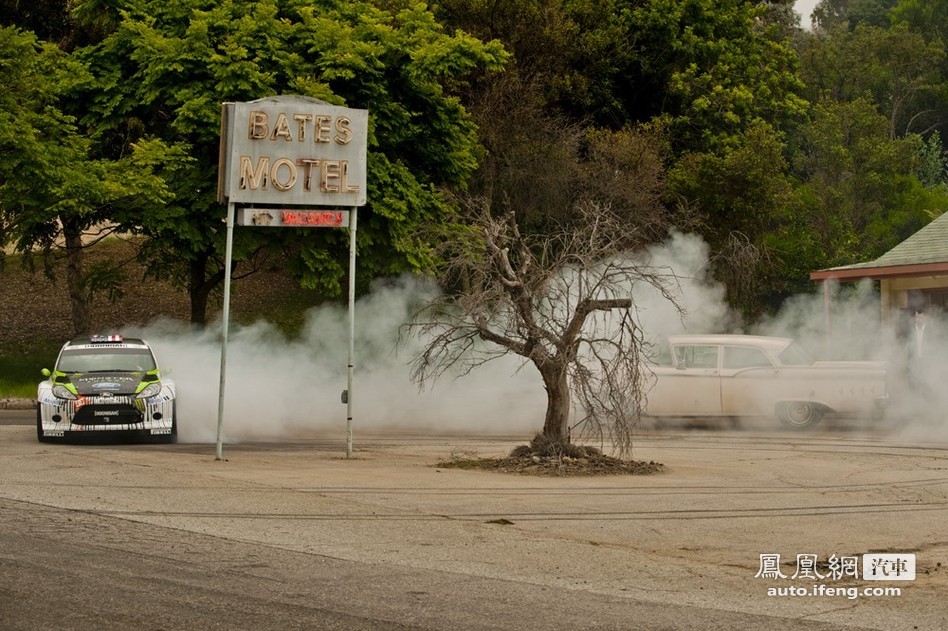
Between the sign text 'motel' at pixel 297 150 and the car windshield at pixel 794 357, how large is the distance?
919 cm

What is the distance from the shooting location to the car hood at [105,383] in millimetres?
18391

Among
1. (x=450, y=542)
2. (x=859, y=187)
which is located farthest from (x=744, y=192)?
(x=450, y=542)

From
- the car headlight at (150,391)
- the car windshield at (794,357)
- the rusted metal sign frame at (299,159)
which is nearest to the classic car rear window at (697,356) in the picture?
the car windshield at (794,357)

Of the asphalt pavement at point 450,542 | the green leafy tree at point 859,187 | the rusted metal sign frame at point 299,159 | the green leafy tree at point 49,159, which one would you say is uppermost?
the green leafy tree at point 859,187

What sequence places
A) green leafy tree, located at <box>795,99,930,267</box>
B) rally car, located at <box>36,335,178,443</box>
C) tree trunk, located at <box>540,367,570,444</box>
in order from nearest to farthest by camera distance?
tree trunk, located at <box>540,367,570,444</box>
rally car, located at <box>36,335,178,443</box>
green leafy tree, located at <box>795,99,930,267</box>

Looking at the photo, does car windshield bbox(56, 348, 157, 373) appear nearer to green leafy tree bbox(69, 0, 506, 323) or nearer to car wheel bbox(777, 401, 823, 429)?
green leafy tree bbox(69, 0, 506, 323)

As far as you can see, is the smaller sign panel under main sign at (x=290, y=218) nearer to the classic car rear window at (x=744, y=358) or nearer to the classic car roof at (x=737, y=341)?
the classic car roof at (x=737, y=341)

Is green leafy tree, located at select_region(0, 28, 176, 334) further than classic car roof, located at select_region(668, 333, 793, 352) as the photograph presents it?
Yes

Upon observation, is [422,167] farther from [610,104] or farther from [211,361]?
[610,104]

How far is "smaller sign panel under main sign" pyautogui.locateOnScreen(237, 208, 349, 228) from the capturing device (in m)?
16.9

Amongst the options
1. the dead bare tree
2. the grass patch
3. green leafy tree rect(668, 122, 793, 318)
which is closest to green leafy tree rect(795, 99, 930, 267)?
green leafy tree rect(668, 122, 793, 318)

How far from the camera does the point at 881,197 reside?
4562cm

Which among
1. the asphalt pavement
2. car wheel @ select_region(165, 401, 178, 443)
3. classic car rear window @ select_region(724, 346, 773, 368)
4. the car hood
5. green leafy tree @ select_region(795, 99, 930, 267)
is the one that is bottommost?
the asphalt pavement

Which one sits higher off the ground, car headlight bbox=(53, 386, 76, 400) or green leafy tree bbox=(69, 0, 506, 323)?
green leafy tree bbox=(69, 0, 506, 323)
